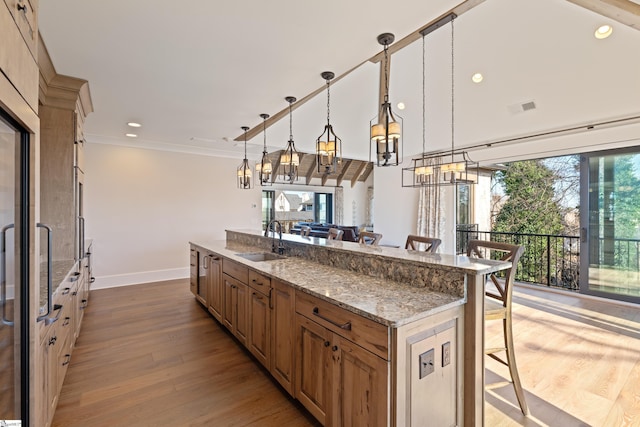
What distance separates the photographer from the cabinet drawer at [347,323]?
1386 millimetres

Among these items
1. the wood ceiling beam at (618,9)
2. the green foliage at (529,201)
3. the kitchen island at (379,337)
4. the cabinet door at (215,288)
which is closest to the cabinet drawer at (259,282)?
the kitchen island at (379,337)

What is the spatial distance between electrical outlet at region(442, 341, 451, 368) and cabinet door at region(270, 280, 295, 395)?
3.07ft

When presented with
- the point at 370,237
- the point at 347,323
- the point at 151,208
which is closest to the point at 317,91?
the point at 370,237

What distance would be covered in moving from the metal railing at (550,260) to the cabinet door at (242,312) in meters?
5.46

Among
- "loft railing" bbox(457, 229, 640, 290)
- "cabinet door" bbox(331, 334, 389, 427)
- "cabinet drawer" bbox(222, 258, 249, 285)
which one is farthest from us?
"loft railing" bbox(457, 229, 640, 290)

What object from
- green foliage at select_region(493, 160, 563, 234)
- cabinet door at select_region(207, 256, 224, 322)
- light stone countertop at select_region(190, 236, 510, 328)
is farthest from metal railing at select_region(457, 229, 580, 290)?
cabinet door at select_region(207, 256, 224, 322)

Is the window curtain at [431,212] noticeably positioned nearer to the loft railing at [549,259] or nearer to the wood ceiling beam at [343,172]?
the loft railing at [549,259]

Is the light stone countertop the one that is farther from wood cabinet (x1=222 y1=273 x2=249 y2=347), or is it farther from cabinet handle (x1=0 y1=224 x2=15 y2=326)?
cabinet handle (x1=0 y1=224 x2=15 y2=326)

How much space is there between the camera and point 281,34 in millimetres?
2230

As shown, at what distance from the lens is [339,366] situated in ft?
5.29

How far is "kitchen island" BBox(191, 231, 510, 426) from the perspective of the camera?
1.40m

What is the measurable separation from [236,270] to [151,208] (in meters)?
3.76

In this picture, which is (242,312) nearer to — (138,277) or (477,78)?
(138,277)

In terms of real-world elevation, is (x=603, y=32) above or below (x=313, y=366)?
above
